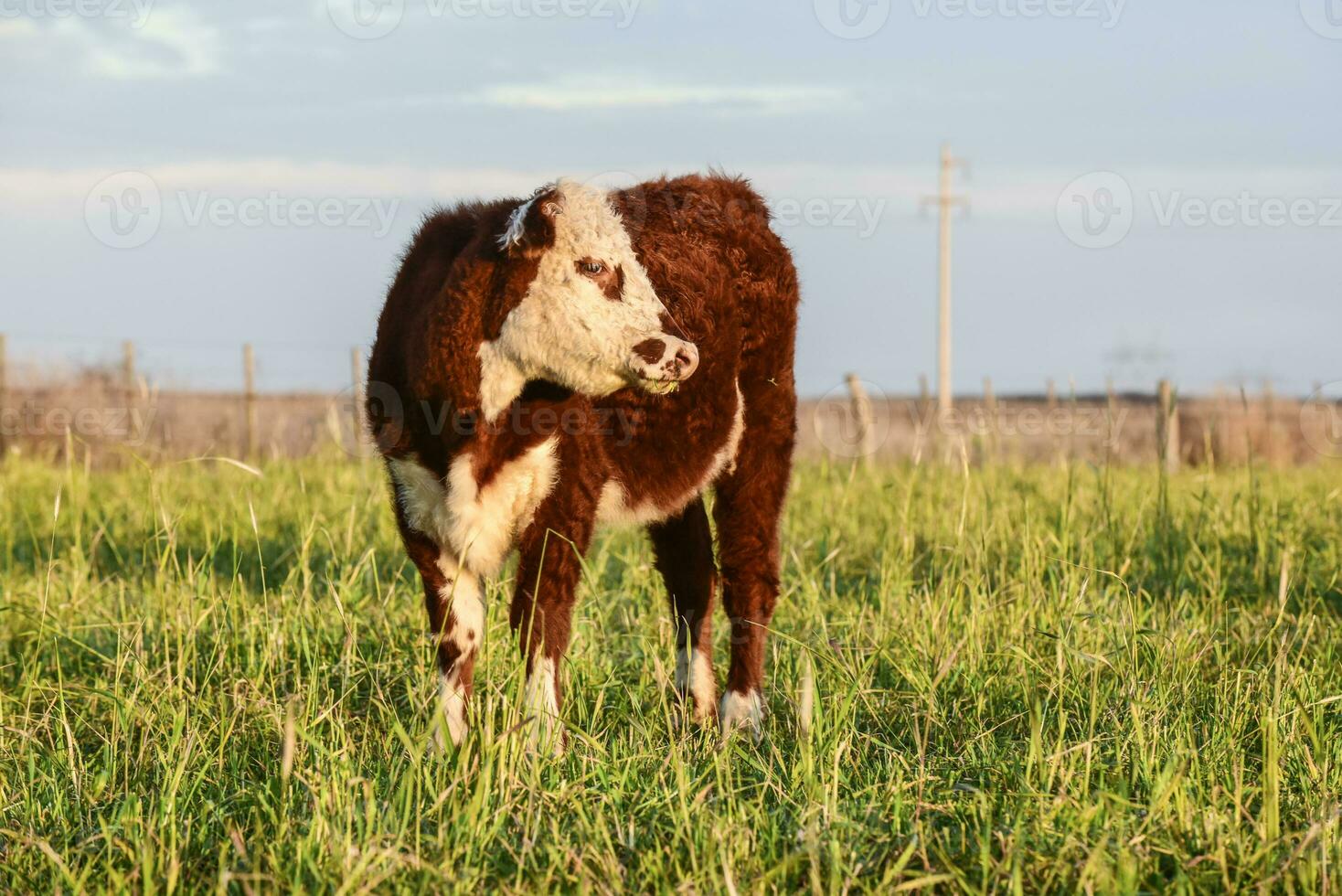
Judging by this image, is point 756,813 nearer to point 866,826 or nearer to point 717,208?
point 866,826

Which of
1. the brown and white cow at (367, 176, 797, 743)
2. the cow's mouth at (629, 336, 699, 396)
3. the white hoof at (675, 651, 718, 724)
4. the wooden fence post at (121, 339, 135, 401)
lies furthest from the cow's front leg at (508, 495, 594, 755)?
the wooden fence post at (121, 339, 135, 401)

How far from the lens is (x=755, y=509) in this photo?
16.7ft

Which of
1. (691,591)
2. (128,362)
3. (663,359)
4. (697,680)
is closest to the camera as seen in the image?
(663,359)

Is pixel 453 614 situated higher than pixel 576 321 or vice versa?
pixel 576 321

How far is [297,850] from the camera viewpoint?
2.55 meters

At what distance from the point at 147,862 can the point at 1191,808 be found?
7.64 ft

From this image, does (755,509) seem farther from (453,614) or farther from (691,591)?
(453,614)

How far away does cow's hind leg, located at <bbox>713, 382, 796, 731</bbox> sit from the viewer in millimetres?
5000

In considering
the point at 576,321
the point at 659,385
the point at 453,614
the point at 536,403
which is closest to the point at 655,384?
the point at 659,385

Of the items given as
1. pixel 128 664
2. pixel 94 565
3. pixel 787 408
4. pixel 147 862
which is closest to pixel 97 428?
pixel 94 565

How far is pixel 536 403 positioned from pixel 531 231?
0.57m

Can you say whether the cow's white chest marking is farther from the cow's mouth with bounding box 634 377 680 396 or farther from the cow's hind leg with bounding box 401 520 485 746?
the cow's mouth with bounding box 634 377 680 396

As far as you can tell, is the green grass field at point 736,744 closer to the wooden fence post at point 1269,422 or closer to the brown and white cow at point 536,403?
the brown and white cow at point 536,403

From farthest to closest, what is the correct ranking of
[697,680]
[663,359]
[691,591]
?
[691,591] → [697,680] → [663,359]
